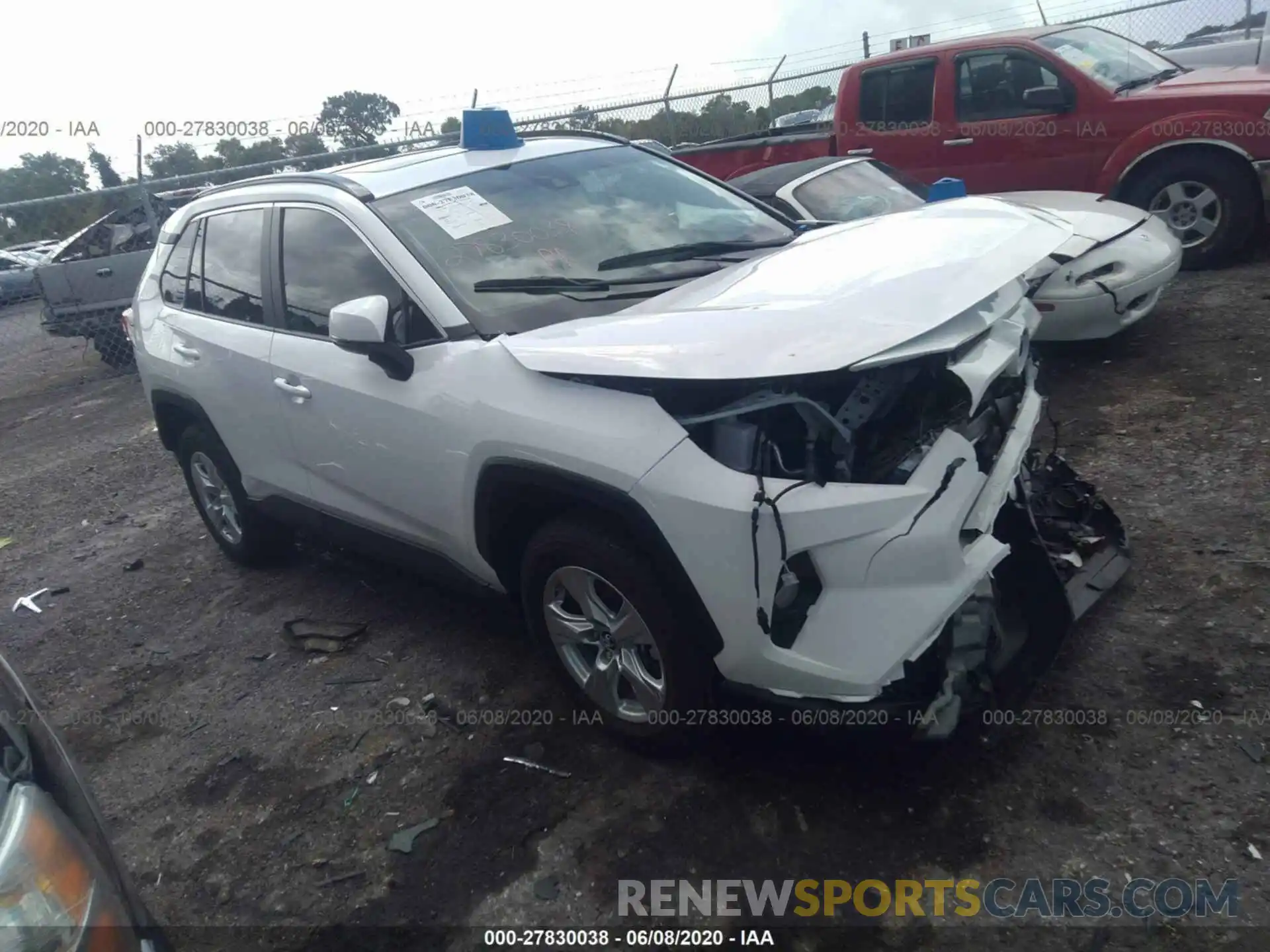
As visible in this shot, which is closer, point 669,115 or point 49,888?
point 49,888

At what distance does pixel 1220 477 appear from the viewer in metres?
4.32

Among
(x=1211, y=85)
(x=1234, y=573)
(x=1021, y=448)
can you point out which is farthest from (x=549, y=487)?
(x=1211, y=85)

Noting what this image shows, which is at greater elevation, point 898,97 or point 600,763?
point 898,97

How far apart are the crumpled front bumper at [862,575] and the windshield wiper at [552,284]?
37.7 inches

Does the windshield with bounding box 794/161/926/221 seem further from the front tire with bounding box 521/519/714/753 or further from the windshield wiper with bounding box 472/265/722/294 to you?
the front tire with bounding box 521/519/714/753

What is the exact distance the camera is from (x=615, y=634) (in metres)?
2.99

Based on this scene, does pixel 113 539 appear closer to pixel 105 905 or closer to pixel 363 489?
pixel 363 489

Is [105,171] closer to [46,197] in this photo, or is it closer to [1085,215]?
[46,197]

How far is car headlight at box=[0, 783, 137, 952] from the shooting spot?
4.68 feet

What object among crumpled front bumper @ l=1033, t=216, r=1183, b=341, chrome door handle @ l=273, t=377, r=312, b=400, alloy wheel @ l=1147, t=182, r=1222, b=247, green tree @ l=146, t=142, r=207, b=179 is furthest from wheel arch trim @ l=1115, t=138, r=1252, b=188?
green tree @ l=146, t=142, r=207, b=179

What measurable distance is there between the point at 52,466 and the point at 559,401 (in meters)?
7.12

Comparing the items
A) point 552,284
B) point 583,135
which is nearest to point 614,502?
point 552,284

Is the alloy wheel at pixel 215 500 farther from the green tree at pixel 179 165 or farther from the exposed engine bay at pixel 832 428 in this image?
the green tree at pixel 179 165

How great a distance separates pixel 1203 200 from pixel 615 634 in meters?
6.48
